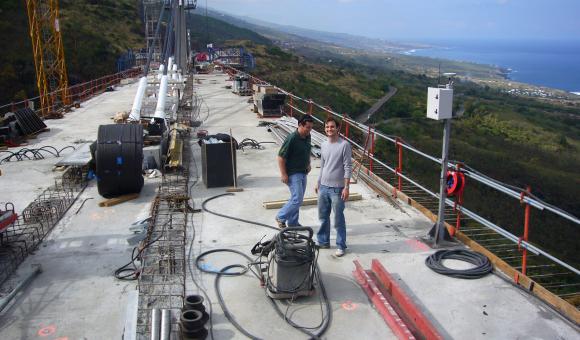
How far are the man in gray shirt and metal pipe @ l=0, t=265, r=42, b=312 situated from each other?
141 inches

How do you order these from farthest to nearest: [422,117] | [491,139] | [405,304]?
[422,117] → [491,139] → [405,304]

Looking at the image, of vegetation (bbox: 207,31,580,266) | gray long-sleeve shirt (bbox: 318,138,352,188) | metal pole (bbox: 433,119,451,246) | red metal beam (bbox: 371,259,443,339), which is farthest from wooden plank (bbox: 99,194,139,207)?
vegetation (bbox: 207,31,580,266)

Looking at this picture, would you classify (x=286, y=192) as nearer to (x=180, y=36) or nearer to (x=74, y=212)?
(x=74, y=212)

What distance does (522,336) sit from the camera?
477 cm

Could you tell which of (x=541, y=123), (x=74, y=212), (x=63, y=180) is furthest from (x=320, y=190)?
(x=541, y=123)

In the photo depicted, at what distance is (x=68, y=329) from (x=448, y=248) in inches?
184

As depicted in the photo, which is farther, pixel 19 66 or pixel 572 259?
pixel 19 66

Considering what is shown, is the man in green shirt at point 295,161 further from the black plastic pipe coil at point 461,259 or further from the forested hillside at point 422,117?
the forested hillside at point 422,117

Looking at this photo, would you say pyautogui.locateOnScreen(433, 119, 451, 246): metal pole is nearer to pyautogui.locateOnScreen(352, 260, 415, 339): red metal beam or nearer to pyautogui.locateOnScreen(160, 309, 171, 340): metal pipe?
pyautogui.locateOnScreen(352, 260, 415, 339): red metal beam

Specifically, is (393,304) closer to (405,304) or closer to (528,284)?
(405,304)

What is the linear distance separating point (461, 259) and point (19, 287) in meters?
5.27

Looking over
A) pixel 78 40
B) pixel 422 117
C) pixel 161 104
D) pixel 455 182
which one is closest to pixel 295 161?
pixel 455 182

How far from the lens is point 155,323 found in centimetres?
466

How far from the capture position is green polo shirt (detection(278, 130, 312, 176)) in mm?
6828
